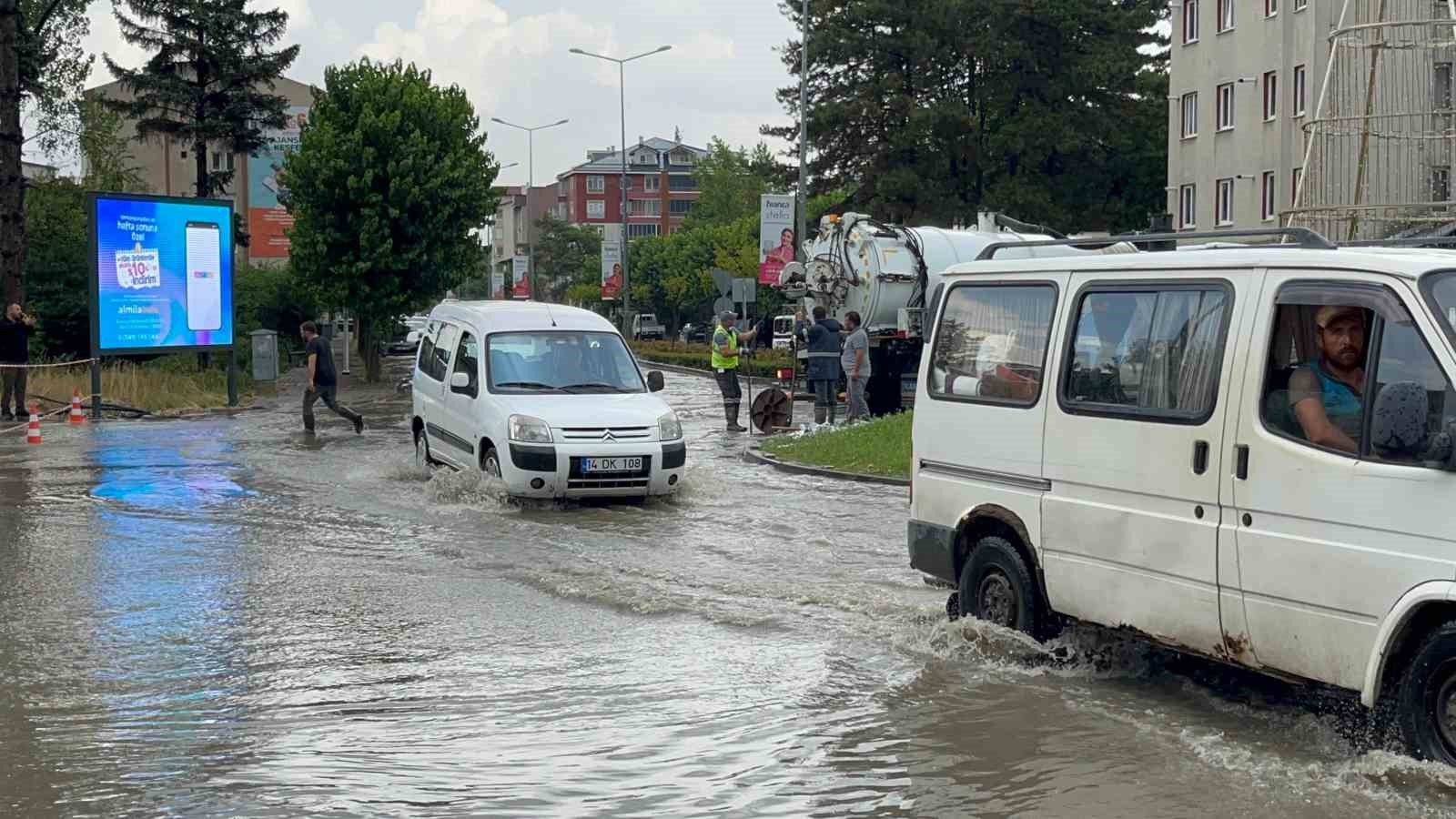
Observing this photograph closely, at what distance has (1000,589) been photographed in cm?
854

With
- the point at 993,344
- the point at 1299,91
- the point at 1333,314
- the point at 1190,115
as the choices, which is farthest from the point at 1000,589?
the point at 1190,115

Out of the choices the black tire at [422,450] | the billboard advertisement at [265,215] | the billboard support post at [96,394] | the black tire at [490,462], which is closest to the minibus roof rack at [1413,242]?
the black tire at [490,462]

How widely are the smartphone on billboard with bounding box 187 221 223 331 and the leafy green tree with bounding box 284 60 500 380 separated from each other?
31.3ft

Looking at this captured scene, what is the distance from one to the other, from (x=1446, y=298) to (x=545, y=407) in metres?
10.1

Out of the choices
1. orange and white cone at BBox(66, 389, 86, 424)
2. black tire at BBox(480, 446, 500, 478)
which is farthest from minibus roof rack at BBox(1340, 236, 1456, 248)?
orange and white cone at BBox(66, 389, 86, 424)

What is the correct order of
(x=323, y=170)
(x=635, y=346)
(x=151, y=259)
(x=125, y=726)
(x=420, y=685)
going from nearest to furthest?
1. (x=125, y=726)
2. (x=420, y=685)
3. (x=151, y=259)
4. (x=323, y=170)
5. (x=635, y=346)

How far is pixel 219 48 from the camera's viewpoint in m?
47.6

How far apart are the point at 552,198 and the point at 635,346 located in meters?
115

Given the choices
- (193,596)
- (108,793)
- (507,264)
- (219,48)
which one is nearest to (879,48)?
(219,48)

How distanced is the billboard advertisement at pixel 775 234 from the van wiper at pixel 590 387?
1709cm

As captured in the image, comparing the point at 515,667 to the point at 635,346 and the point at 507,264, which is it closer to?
the point at 635,346

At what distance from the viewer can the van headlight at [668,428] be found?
15469mm

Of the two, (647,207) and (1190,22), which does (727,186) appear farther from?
(1190,22)

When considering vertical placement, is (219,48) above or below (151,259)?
above
